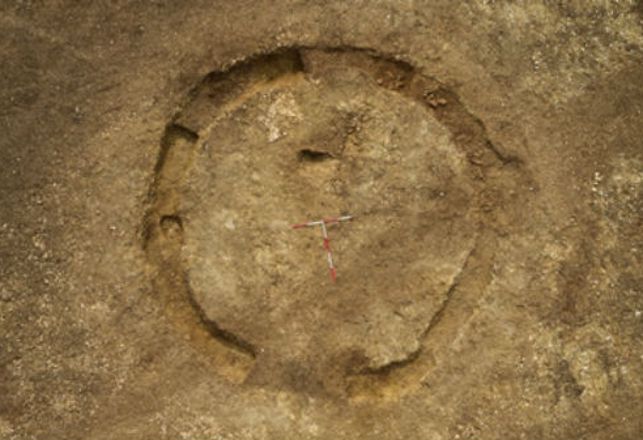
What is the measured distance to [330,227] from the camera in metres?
2.92

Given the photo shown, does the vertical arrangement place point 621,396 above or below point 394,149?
below

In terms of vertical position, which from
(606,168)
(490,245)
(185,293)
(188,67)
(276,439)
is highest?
(606,168)

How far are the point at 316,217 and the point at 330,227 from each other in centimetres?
8

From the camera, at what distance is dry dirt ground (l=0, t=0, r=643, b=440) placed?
287 centimetres

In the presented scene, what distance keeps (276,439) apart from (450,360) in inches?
32.9

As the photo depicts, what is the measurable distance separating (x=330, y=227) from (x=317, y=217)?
0.24 ft

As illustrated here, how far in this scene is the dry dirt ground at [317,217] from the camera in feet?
9.43

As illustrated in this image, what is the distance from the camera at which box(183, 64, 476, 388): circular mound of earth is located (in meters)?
2.90

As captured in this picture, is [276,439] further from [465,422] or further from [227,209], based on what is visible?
[227,209]

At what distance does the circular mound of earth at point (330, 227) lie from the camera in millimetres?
2902

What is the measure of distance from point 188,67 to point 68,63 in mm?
523

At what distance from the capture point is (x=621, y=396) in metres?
2.92

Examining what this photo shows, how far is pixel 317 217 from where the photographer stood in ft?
9.57

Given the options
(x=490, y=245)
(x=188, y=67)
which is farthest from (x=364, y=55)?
(x=490, y=245)
